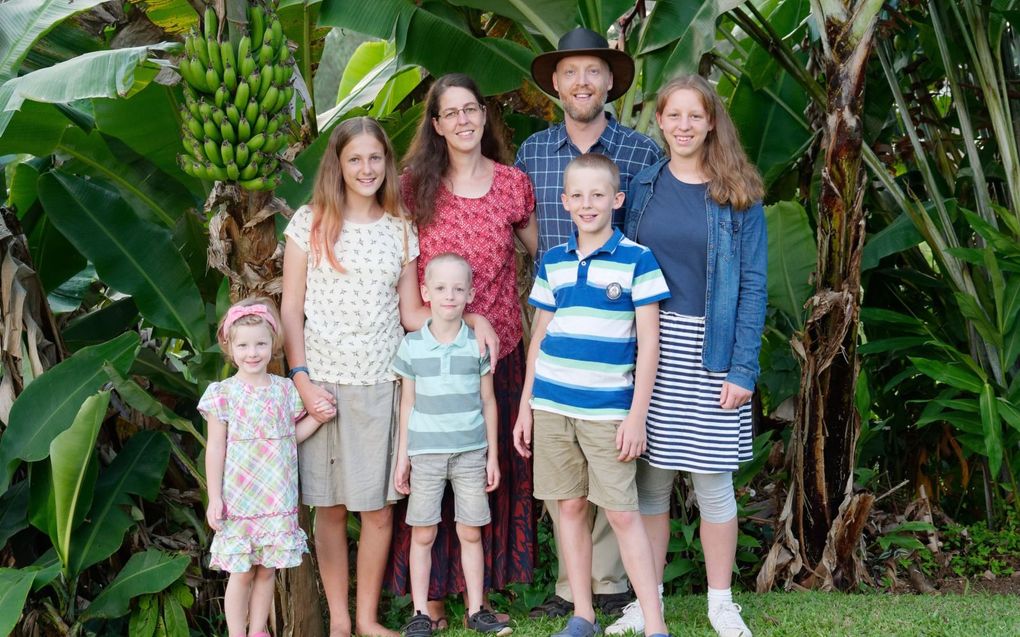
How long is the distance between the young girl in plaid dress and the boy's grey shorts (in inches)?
15.8

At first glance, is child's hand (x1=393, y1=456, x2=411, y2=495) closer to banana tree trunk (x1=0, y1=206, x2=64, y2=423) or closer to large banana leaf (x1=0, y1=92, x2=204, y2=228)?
banana tree trunk (x1=0, y1=206, x2=64, y2=423)

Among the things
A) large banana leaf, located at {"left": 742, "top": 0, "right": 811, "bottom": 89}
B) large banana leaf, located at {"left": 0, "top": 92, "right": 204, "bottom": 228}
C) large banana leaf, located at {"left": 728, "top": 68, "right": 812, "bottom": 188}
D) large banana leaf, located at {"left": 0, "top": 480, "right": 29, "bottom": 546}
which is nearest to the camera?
large banana leaf, located at {"left": 0, "top": 480, "right": 29, "bottom": 546}

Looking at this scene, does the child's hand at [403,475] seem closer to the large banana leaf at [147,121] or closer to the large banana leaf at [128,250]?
the large banana leaf at [128,250]

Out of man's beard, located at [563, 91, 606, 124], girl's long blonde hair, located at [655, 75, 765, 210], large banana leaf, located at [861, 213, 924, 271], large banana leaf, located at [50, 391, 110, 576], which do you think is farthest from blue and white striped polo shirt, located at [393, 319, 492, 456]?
large banana leaf, located at [861, 213, 924, 271]

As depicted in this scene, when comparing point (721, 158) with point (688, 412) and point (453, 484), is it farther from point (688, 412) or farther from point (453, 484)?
point (453, 484)

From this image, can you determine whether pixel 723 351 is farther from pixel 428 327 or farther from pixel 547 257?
pixel 428 327

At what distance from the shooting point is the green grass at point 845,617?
333cm

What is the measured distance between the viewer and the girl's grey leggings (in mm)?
3121

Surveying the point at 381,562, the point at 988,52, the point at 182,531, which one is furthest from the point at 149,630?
the point at 988,52

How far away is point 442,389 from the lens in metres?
3.20

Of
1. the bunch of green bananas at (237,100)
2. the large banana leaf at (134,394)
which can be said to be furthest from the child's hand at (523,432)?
the large banana leaf at (134,394)

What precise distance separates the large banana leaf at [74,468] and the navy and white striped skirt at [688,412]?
1.94 metres

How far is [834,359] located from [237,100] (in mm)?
2346

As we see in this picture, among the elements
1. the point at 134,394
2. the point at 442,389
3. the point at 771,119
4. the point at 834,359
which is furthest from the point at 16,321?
the point at 771,119
